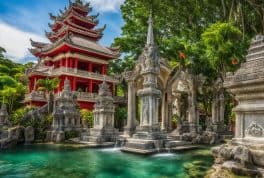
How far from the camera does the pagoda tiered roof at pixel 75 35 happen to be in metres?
33.2

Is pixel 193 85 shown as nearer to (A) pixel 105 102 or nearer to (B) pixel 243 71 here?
(A) pixel 105 102

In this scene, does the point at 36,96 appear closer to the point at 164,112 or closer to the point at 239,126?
the point at 164,112

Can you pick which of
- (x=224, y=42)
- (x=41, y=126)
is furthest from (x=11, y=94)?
(x=224, y=42)

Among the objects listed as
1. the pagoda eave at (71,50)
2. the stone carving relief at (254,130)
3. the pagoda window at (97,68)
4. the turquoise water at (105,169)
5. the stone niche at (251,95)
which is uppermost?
the pagoda eave at (71,50)

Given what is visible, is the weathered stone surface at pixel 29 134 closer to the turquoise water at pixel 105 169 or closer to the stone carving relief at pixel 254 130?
the turquoise water at pixel 105 169

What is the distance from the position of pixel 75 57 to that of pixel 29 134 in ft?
55.2

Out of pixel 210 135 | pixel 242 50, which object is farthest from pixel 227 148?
pixel 210 135

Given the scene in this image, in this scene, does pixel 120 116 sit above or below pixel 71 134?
above

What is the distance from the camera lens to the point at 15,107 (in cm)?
3194

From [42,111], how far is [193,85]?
12.1m

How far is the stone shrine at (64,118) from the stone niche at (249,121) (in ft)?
48.6

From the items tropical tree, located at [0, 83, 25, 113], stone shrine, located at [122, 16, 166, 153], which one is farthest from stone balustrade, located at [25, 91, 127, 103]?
stone shrine, located at [122, 16, 166, 153]

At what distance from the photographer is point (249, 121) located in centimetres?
505

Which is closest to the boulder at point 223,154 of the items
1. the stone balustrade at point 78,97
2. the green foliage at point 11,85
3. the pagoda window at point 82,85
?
the stone balustrade at point 78,97
